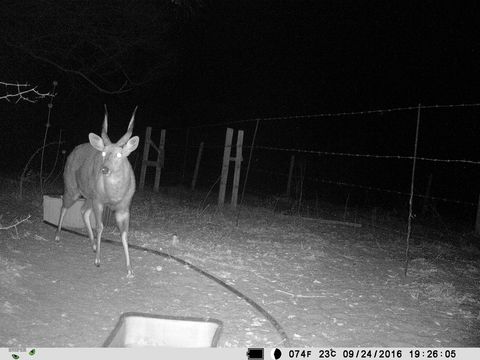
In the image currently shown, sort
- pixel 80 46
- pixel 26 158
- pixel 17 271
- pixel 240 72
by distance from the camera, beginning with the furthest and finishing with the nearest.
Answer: pixel 240 72 < pixel 26 158 < pixel 80 46 < pixel 17 271

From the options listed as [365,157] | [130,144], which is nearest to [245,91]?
[365,157]

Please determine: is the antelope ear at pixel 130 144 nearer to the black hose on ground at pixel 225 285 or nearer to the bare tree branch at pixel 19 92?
the bare tree branch at pixel 19 92

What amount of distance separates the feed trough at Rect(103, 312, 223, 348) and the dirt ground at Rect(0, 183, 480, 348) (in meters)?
0.25

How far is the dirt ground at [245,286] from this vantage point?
4.33 meters

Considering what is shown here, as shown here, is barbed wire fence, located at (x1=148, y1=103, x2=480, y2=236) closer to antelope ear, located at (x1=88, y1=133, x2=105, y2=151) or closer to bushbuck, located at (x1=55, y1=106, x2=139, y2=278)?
bushbuck, located at (x1=55, y1=106, x2=139, y2=278)

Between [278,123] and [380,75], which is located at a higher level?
[380,75]

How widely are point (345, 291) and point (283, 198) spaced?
9996mm

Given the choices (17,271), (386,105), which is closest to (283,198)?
(386,105)

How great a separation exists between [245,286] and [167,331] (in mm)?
1976

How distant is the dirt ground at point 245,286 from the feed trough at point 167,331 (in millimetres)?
246

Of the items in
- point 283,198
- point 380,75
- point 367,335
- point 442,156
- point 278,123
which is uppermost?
point 380,75

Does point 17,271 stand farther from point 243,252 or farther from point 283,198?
point 283,198

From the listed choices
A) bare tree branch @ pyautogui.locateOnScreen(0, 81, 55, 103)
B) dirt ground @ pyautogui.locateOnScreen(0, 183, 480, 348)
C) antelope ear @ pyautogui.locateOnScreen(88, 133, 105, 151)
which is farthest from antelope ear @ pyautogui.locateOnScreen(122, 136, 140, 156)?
dirt ground @ pyautogui.locateOnScreen(0, 183, 480, 348)

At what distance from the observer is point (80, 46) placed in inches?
461
